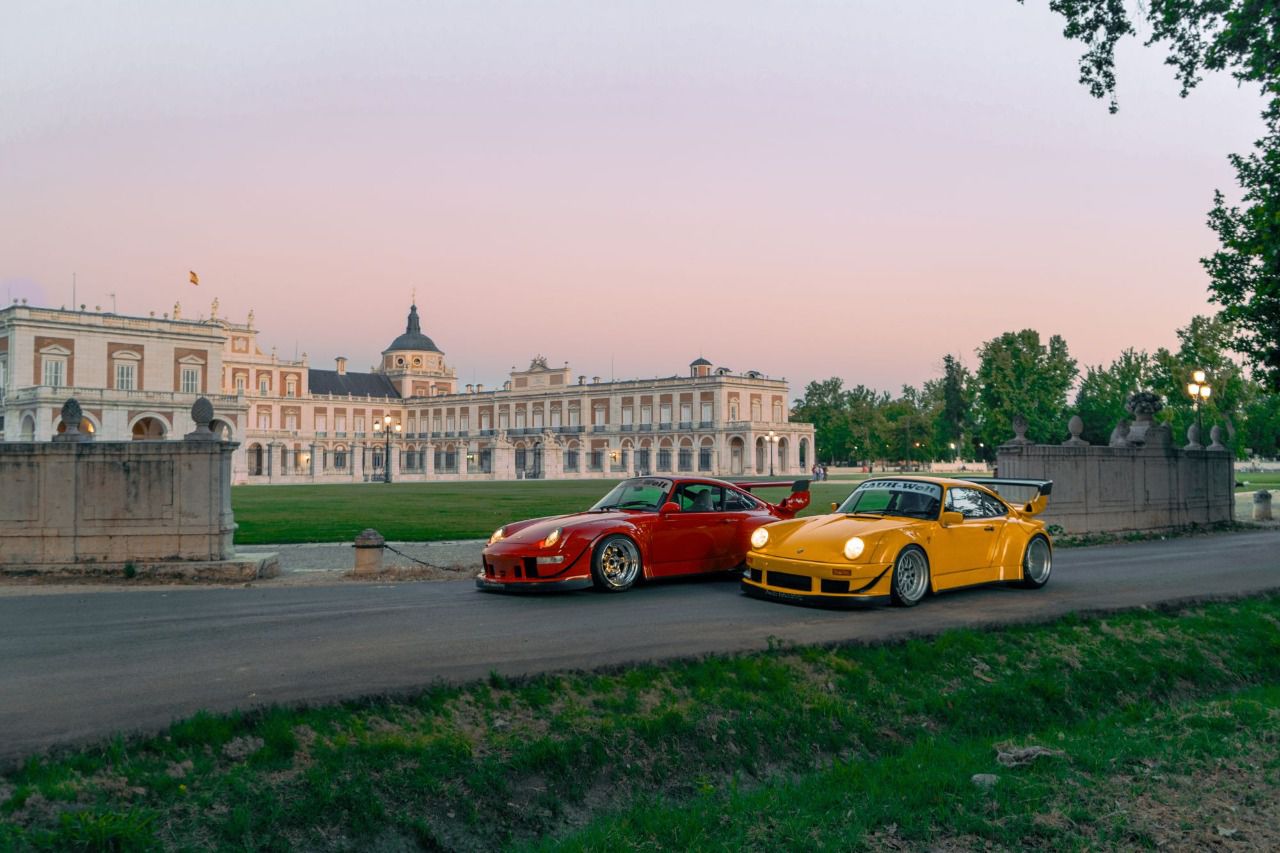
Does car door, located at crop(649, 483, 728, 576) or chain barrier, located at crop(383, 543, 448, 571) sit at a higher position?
car door, located at crop(649, 483, 728, 576)

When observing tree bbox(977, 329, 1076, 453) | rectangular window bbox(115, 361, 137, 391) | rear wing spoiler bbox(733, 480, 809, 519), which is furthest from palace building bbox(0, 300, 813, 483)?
rear wing spoiler bbox(733, 480, 809, 519)

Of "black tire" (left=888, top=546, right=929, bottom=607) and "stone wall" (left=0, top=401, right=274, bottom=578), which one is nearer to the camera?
"black tire" (left=888, top=546, right=929, bottom=607)

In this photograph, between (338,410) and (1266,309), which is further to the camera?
(338,410)

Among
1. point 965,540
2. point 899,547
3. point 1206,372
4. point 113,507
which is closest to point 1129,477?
point 965,540

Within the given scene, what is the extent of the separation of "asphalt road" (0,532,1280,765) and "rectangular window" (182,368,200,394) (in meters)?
79.8

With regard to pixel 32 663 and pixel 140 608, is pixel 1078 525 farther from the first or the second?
pixel 32 663

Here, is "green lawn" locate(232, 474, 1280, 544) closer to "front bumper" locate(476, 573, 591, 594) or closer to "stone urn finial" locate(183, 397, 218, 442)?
"stone urn finial" locate(183, 397, 218, 442)

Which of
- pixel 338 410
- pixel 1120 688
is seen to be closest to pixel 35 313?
pixel 338 410

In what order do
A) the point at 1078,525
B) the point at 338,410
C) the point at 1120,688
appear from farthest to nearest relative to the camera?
the point at 338,410, the point at 1078,525, the point at 1120,688

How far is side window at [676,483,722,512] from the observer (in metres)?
12.1

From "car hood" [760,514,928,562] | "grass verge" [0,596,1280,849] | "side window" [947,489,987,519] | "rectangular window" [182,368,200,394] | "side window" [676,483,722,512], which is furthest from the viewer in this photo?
"rectangular window" [182,368,200,394]

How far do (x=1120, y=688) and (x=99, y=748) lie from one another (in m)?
8.18

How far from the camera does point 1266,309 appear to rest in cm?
1784

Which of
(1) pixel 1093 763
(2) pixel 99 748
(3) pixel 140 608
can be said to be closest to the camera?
(2) pixel 99 748
